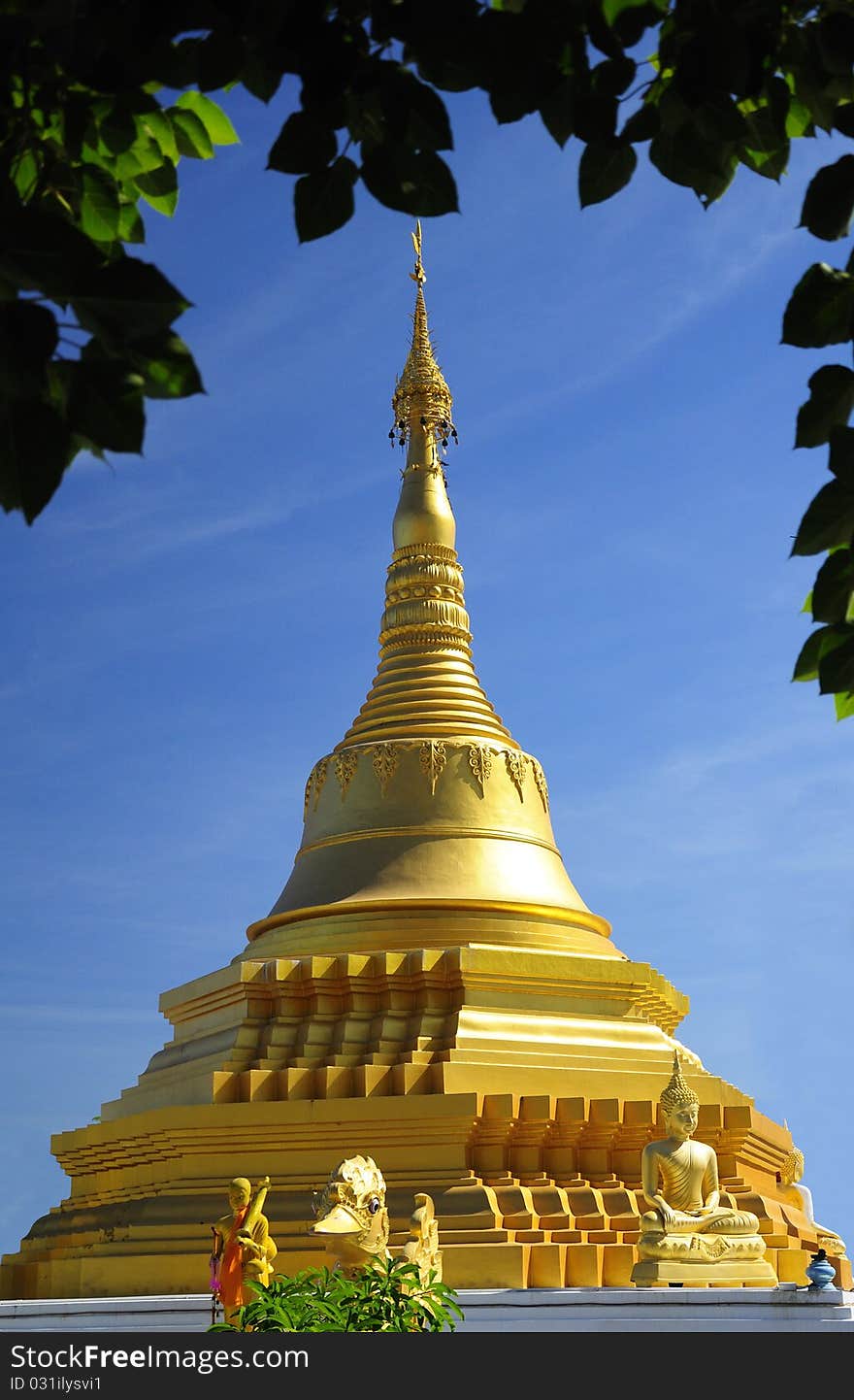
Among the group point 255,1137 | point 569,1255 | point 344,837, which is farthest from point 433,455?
point 569,1255

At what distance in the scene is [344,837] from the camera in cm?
2648

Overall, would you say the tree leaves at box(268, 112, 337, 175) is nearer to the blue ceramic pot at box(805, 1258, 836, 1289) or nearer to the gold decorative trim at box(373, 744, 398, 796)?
the blue ceramic pot at box(805, 1258, 836, 1289)

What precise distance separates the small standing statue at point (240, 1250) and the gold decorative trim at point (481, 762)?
1273 centimetres

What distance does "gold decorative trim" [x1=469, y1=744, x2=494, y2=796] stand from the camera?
26438mm

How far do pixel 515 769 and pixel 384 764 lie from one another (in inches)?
86.0

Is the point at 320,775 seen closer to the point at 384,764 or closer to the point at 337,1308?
the point at 384,764

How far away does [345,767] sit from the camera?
88.9ft

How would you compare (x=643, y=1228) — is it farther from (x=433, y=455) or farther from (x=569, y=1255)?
(x=433, y=455)

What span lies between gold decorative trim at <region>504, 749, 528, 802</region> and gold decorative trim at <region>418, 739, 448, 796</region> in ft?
3.70

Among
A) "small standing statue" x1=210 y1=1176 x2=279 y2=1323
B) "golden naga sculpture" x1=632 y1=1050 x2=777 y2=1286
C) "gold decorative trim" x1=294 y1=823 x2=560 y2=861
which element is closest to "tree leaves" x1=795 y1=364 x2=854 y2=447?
"small standing statue" x1=210 y1=1176 x2=279 y2=1323

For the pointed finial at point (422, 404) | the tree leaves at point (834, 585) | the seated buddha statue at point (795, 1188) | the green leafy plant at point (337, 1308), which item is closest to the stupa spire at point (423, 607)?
the pointed finial at point (422, 404)

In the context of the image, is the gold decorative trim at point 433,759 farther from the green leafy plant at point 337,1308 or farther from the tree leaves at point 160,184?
the tree leaves at point 160,184

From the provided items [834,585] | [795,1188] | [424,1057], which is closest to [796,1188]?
[795,1188]
